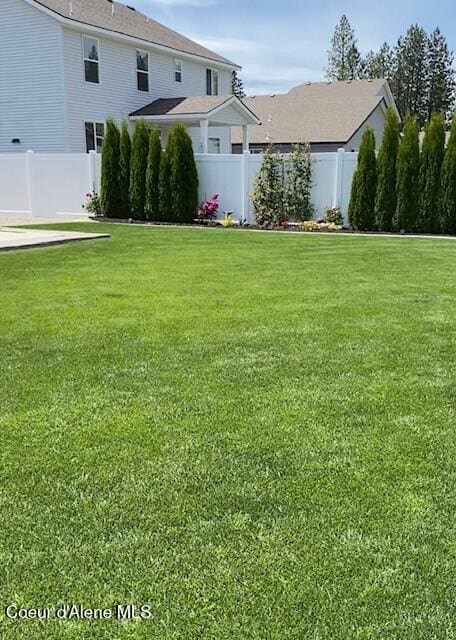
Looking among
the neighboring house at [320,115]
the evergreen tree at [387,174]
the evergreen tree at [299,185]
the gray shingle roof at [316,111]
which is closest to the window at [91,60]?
the neighboring house at [320,115]

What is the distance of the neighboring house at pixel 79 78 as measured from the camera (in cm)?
1839

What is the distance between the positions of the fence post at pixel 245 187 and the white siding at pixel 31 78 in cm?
712

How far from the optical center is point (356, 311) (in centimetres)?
564

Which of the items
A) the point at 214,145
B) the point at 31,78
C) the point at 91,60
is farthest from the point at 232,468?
the point at 214,145

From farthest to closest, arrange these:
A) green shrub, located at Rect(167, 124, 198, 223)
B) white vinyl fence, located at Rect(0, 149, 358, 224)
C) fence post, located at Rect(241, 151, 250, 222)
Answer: fence post, located at Rect(241, 151, 250, 222) < green shrub, located at Rect(167, 124, 198, 223) < white vinyl fence, located at Rect(0, 149, 358, 224)

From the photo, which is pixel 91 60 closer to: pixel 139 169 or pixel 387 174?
pixel 139 169

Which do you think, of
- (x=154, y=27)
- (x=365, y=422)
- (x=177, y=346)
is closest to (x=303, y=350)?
(x=177, y=346)

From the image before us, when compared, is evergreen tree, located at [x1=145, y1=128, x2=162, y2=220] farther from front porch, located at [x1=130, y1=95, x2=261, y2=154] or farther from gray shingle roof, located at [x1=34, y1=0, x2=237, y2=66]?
gray shingle roof, located at [x1=34, y1=0, x2=237, y2=66]

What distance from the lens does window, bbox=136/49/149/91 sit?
21.5 m

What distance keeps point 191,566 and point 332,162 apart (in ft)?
42.3

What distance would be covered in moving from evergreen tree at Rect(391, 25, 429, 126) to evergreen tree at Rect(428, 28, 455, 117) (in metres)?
0.45

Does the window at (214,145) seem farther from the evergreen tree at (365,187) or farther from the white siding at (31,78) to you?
the evergreen tree at (365,187)

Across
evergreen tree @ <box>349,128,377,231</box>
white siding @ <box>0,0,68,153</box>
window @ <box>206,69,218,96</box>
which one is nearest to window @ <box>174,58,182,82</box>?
window @ <box>206,69,218,96</box>

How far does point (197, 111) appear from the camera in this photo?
1994 centimetres
